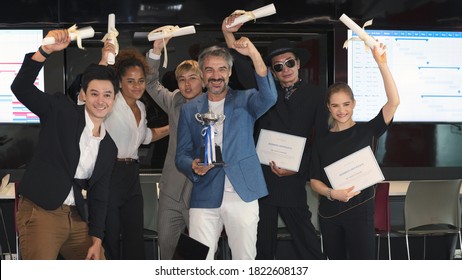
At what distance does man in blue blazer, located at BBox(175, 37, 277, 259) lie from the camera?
4328 mm

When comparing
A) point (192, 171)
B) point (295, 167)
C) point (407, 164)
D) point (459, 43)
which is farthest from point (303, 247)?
point (459, 43)

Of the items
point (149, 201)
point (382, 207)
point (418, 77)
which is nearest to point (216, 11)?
point (418, 77)

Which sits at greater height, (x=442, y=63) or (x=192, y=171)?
(x=442, y=63)

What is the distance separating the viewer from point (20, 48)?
24.6ft

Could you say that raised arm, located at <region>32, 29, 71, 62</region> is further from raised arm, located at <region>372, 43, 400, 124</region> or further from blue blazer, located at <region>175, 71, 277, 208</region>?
raised arm, located at <region>372, 43, 400, 124</region>

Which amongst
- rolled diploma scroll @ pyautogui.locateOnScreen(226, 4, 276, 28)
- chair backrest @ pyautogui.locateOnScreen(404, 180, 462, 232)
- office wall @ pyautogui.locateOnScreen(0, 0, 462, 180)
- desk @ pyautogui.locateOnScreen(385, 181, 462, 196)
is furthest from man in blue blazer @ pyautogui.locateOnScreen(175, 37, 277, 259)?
office wall @ pyautogui.locateOnScreen(0, 0, 462, 180)

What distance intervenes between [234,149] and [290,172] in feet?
1.86

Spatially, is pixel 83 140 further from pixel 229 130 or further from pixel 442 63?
pixel 442 63

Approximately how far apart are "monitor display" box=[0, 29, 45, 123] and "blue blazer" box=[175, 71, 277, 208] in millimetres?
3458

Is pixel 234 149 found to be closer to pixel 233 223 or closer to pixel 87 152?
pixel 233 223

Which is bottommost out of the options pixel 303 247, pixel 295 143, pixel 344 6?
pixel 303 247

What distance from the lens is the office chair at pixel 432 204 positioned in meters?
6.24

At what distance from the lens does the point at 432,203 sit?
627 cm
